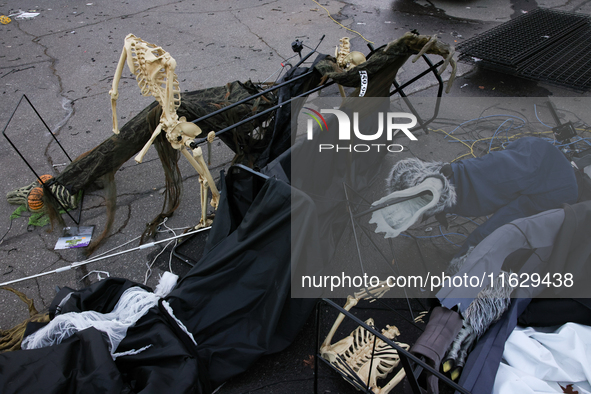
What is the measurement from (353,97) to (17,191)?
3.03 m

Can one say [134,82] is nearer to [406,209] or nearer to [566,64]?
[406,209]

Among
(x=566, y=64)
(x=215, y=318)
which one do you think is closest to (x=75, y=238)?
(x=215, y=318)

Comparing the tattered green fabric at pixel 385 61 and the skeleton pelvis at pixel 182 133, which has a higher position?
the tattered green fabric at pixel 385 61

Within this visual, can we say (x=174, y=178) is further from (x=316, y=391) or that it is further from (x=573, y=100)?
(x=573, y=100)

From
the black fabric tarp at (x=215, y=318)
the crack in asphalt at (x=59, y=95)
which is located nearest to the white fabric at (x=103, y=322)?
the black fabric tarp at (x=215, y=318)

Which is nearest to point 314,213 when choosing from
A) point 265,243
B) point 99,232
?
point 265,243

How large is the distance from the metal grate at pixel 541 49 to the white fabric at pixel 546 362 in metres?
3.83

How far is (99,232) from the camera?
3123mm

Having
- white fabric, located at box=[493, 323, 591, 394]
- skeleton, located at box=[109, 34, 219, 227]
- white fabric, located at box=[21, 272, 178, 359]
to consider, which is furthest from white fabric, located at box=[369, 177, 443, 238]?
white fabric, located at box=[21, 272, 178, 359]

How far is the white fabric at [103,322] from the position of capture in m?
1.88

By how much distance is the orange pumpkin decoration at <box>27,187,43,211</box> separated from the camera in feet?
10.4

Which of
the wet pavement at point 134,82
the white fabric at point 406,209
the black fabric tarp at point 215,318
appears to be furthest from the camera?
the wet pavement at point 134,82

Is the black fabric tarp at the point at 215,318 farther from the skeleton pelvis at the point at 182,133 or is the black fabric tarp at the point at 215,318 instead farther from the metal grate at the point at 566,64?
the metal grate at the point at 566,64

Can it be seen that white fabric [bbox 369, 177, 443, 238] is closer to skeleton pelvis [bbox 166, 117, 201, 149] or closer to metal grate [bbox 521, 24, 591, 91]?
skeleton pelvis [bbox 166, 117, 201, 149]
